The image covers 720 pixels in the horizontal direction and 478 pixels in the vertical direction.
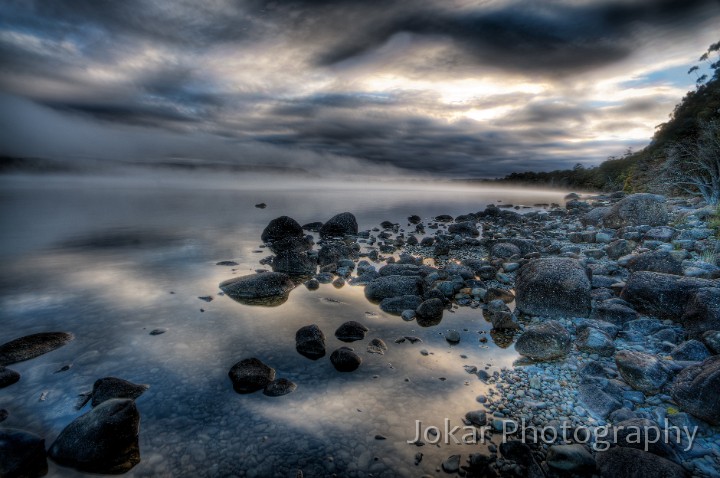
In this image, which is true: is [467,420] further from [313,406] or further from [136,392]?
[136,392]

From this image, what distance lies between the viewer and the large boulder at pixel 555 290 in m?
8.91

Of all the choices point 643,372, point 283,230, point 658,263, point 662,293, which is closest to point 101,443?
point 643,372

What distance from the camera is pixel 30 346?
25.7 feet

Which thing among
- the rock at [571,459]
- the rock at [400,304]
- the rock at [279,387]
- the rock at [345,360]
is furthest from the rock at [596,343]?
the rock at [279,387]

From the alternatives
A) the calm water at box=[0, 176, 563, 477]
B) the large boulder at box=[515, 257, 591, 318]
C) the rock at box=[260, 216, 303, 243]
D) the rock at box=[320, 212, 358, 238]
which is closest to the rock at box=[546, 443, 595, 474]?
the calm water at box=[0, 176, 563, 477]

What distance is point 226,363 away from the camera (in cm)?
759

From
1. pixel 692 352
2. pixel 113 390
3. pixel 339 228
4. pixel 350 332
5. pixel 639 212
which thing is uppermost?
pixel 639 212

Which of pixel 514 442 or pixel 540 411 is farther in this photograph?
pixel 540 411

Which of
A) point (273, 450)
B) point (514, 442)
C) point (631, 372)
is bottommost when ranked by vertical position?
point (273, 450)

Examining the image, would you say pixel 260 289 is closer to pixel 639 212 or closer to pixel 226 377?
pixel 226 377

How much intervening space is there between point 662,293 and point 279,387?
10.0 m

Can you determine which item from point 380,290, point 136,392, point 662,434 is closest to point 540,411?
point 662,434

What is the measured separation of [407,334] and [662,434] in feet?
17.5

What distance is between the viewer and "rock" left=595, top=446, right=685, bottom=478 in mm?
3961
